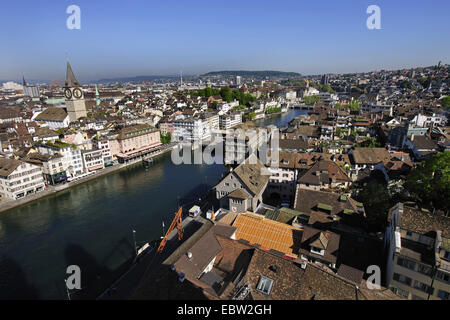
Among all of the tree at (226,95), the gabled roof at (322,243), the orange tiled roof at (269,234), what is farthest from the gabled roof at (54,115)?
the gabled roof at (322,243)

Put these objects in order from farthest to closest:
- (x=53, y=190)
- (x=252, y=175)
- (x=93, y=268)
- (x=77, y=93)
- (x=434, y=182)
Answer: (x=77, y=93) → (x=53, y=190) → (x=252, y=175) → (x=93, y=268) → (x=434, y=182)

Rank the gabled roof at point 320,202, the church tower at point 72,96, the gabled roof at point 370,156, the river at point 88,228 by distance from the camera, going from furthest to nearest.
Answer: the church tower at point 72,96 < the gabled roof at point 370,156 < the gabled roof at point 320,202 < the river at point 88,228

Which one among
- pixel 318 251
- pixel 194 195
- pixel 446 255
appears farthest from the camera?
pixel 194 195

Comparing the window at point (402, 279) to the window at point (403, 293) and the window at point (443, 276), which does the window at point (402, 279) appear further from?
the window at point (443, 276)

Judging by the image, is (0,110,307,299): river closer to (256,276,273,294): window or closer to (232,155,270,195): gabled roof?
(232,155,270,195): gabled roof

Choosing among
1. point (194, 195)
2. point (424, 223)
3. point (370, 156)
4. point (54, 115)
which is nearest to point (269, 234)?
point (424, 223)

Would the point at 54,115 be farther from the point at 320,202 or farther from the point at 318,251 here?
the point at 318,251
